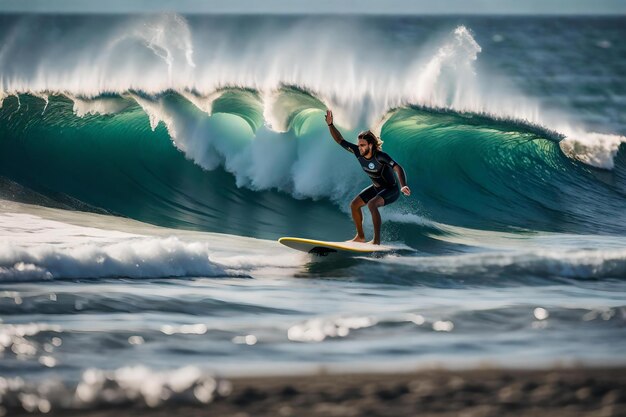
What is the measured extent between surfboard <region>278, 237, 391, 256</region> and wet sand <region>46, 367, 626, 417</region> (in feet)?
11.7

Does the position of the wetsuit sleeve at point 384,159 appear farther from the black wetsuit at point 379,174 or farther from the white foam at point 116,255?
the white foam at point 116,255

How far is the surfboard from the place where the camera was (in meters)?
7.85

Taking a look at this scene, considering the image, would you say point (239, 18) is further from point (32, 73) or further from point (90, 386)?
point (90, 386)

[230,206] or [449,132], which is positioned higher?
[449,132]

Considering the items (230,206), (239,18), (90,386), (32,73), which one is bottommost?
(90,386)

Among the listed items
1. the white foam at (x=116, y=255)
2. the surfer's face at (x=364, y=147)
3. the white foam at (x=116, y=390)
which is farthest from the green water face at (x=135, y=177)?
the white foam at (x=116, y=390)

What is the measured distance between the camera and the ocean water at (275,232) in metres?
4.68

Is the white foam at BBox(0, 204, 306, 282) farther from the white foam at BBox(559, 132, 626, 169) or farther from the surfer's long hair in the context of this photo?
the white foam at BBox(559, 132, 626, 169)

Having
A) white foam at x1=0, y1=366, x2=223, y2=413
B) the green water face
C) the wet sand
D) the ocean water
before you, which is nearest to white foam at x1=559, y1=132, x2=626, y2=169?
the ocean water

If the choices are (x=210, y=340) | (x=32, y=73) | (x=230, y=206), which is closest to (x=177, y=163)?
(x=230, y=206)

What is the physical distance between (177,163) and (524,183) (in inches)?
176

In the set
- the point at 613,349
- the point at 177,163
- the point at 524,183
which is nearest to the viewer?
the point at 613,349

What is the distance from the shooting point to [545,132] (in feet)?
43.1

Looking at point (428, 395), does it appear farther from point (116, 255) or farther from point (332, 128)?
point (332, 128)
